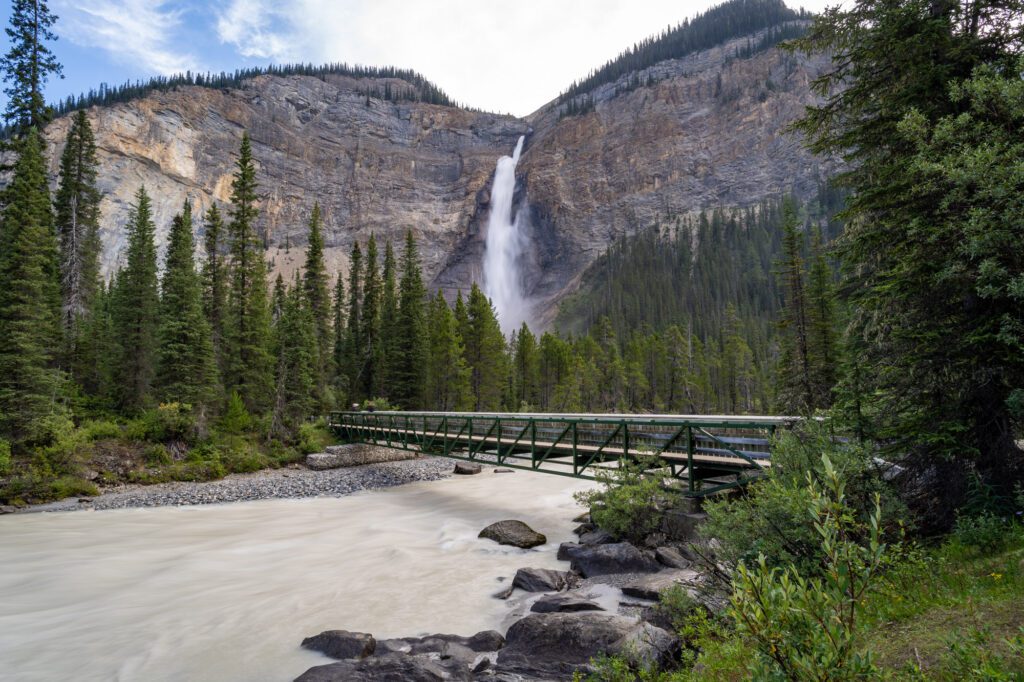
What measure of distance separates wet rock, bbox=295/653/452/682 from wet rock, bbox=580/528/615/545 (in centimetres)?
642

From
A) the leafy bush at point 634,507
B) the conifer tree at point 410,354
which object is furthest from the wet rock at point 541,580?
the conifer tree at point 410,354

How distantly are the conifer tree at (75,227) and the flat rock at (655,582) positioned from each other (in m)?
34.6

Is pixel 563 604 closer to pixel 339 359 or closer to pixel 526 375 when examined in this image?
pixel 339 359

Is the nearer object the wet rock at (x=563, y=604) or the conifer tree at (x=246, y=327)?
the wet rock at (x=563, y=604)

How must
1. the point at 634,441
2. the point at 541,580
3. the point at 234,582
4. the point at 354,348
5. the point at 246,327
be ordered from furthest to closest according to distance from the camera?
the point at 354,348, the point at 246,327, the point at 634,441, the point at 234,582, the point at 541,580

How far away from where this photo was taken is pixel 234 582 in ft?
37.6

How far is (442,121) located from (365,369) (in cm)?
15449

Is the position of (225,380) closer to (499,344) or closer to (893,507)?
(499,344)

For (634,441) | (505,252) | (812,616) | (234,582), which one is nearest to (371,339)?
(234,582)

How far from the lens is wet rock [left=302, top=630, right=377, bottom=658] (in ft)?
24.5

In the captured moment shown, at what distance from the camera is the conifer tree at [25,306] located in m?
20.5

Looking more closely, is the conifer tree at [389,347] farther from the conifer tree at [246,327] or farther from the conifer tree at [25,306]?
the conifer tree at [25,306]

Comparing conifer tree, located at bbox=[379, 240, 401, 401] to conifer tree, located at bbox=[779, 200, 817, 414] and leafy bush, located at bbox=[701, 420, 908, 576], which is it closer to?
conifer tree, located at bbox=[779, 200, 817, 414]

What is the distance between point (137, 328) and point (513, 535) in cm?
3151
